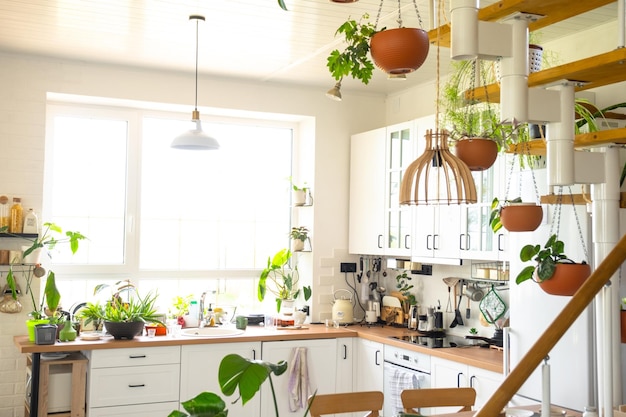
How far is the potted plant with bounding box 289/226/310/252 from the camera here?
6098 millimetres

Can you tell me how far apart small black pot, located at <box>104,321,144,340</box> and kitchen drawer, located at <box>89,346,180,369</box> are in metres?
0.13

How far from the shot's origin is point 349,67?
2840mm

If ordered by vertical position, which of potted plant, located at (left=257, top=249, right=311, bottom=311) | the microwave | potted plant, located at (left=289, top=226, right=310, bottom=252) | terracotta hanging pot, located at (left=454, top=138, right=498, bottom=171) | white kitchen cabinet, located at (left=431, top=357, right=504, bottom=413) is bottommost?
the microwave

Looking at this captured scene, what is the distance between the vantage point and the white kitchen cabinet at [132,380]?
485 centimetres

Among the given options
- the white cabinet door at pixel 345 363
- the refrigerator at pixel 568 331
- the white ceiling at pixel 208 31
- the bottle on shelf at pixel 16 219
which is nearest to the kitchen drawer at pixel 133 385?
the bottle on shelf at pixel 16 219

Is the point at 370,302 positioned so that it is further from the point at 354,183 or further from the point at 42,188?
the point at 42,188

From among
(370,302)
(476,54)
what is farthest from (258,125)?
(476,54)

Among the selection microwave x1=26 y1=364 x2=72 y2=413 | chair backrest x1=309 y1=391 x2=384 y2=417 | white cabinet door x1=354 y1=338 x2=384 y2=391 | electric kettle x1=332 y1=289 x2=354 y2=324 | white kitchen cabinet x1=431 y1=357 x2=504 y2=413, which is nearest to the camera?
chair backrest x1=309 y1=391 x2=384 y2=417

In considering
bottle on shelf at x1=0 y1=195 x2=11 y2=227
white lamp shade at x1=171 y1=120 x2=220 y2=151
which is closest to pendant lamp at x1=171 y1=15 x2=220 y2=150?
white lamp shade at x1=171 y1=120 x2=220 y2=151

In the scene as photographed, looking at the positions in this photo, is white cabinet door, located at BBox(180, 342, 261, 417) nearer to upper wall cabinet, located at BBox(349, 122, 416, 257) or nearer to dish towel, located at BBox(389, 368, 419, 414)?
dish towel, located at BBox(389, 368, 419, 414)

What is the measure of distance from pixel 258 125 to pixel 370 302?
5.93ft

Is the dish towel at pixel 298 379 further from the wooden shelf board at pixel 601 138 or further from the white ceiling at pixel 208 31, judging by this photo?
the wooden shelf board at pixel 601 138

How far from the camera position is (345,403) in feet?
11.5

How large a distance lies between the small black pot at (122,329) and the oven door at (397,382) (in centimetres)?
180
